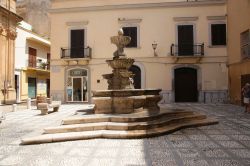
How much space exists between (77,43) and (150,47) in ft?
17.9

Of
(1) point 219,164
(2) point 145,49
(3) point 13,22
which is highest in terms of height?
(3) point 13,22

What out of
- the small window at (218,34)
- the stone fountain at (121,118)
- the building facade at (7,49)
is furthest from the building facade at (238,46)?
the building facade at (7,49)

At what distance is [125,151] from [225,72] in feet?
48.9

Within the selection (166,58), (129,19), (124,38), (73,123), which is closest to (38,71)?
(129,19)

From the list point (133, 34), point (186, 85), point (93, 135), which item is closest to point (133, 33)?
point (133, 34)

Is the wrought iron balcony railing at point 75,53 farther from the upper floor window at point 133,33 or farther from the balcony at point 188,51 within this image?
the balcony at point 188,51

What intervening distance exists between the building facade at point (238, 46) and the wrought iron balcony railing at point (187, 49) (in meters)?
2.07

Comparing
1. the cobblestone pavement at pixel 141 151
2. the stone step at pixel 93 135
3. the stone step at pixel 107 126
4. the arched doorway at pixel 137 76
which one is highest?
the arched doorway at pixel 137 76

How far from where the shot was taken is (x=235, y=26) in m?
15.7

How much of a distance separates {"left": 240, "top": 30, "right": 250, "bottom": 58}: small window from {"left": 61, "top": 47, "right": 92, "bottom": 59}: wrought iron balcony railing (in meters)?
10.1

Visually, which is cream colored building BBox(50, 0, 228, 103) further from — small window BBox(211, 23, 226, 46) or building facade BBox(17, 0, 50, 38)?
building facade BBox(17, 0, 50, 38)

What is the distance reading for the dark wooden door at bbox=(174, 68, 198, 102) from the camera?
60.5ft

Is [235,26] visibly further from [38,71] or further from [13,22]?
[38,71]

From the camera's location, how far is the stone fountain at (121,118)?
6305mm
